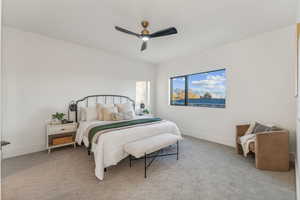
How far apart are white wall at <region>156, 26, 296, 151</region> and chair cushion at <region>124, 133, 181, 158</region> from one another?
1.71m

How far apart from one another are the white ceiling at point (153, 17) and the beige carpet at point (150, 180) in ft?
8.75

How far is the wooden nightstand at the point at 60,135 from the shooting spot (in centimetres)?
349

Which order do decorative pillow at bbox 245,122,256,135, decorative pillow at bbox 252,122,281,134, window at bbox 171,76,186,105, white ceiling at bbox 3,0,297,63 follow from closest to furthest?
white ceiling at bbox 3,0,297,63
decorative pillow at bbox 252,122,281,134
decorative pillow at bbox 245,122,256,135
window at bbox 171,76,186,105

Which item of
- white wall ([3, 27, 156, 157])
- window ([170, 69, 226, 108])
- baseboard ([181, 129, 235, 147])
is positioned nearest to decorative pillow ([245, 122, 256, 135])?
baseboard ([181, 129, 235, 147])

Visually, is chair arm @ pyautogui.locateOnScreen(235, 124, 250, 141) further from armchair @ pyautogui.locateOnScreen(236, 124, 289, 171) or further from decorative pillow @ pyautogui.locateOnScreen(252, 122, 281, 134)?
armchair @ pyautogui.locateOnScreen(236, 124, 289, 171)

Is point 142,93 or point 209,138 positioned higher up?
point 142,93

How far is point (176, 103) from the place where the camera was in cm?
548

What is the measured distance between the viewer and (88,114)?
153 inches

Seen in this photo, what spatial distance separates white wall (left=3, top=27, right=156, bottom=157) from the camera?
3.29 metres

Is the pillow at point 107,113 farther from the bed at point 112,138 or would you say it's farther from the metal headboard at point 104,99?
the metal headboard at point 104,99

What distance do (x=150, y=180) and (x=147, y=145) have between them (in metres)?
0.55

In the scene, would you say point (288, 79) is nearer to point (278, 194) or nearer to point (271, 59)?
point (271, 59)

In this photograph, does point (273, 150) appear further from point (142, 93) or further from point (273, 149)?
point (142, 93)

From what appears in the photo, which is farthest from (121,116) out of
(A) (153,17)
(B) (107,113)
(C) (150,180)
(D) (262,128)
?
(D) (262,128)
